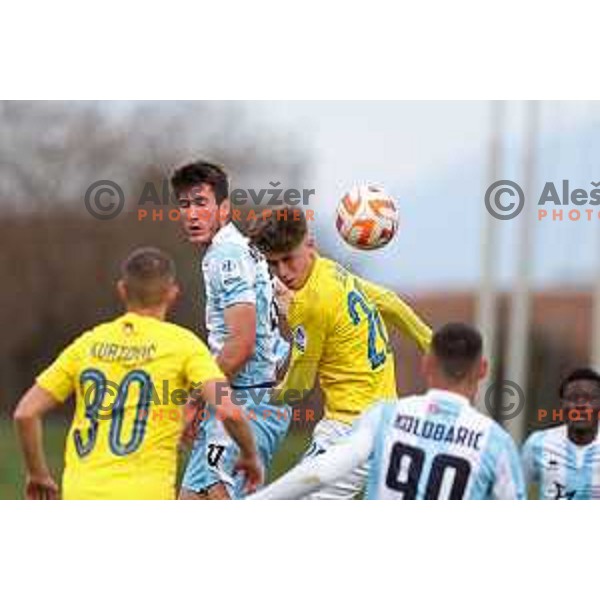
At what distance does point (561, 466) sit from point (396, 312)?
1306 millimetres

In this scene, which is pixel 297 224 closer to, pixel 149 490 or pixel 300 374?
pixel 300 374

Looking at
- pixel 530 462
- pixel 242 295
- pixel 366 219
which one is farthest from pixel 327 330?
pixel 530 462

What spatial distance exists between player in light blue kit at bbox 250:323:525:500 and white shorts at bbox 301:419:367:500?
1.68 m

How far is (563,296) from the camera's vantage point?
29.3 meters

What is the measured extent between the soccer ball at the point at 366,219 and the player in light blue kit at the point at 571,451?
1.54 metres

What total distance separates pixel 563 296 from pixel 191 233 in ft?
66.0

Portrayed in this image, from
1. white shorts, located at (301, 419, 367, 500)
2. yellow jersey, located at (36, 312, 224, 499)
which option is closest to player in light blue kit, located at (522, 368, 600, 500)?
white shorts, located at (301, 419, 367, 500)

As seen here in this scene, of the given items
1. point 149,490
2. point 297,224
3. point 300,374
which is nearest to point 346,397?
point 300,374

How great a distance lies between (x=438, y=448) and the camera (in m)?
7.46

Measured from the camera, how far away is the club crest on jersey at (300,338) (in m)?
9.69

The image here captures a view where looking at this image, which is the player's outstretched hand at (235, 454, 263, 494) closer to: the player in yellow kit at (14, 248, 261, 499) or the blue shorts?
the player in yellow kit at (14, 248, 261, 499)

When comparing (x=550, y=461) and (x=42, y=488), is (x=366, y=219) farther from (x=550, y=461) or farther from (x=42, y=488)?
(x=42, y=488)

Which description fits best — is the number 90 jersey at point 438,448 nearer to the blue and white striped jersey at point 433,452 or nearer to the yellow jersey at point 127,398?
the blue and white striped jersey at point 433,452

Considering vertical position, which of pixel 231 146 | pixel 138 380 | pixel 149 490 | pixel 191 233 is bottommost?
pixel 149 490
